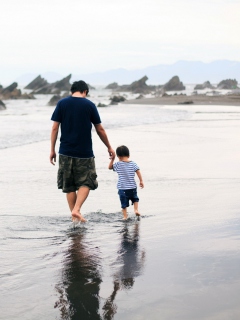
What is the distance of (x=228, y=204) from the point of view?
6.87 metres

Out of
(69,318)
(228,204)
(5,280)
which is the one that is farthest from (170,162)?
(69,318)

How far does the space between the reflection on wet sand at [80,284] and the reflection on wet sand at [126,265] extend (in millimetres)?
86

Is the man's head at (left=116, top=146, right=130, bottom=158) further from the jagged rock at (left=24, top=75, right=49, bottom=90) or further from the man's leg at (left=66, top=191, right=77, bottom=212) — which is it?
the jagged rock at (left=24, top=75, right=49, bottom=90)

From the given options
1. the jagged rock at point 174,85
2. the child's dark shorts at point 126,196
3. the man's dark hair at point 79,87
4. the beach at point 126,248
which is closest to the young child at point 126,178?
the child's dark shorts at point 126,196

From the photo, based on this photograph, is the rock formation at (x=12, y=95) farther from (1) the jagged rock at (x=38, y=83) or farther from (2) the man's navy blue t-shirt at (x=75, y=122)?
(2) the man's navy blue t-shirt at (x=75, y=122)

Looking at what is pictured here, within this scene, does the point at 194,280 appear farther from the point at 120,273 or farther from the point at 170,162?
the point at 170,162

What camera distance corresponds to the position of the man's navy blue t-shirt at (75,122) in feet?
Answer: 20.6

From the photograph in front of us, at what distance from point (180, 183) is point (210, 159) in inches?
101

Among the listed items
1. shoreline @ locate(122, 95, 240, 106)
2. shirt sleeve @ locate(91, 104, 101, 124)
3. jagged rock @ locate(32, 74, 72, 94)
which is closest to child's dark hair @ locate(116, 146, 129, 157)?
shirt sleeve @ locate(91, 104, 101, 124)

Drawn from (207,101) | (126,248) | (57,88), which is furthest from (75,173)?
(57,88)

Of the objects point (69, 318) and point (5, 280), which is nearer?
point (69, 318)

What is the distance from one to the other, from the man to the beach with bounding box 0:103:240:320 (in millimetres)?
343

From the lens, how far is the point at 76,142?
6367 millimetres

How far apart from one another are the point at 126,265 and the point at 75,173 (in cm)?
215
